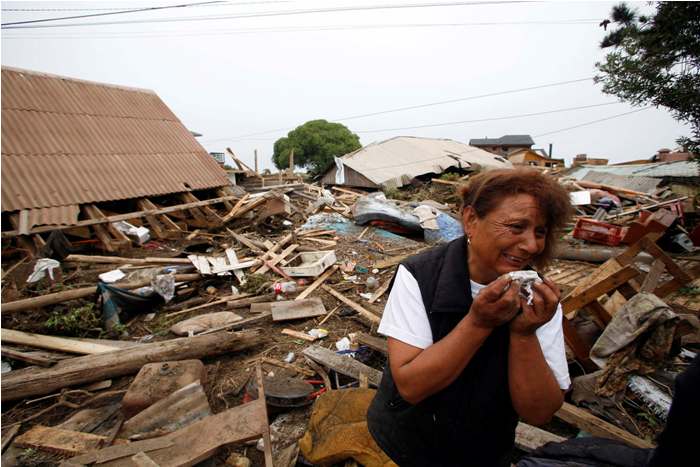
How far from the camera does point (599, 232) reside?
29.0 ft

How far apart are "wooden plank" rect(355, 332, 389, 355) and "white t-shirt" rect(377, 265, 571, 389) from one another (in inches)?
115

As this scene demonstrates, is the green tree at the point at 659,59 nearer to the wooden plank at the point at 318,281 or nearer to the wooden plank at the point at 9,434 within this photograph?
the wooden plank at the point at 318,281

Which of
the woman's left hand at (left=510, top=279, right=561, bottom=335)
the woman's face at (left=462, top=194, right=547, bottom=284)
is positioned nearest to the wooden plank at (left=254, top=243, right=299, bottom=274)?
the woman's face at (left=462, top=194, right=547, bottom=284)

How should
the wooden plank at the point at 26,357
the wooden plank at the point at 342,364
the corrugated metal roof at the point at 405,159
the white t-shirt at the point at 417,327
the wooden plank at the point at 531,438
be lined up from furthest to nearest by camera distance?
1. the corrugated metal roof at the point at 405,159
2. the wooden plank at the point at 26,357
3. the wooden plank at the point at 342,364
4. the wooden plank at the point at 531,438
5. the white t-shirt at the point at 417,327

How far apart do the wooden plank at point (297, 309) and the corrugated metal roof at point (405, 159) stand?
43.4 feet

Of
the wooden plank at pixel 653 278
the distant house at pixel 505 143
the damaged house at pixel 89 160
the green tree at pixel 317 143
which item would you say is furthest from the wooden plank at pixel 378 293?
the distant house at pixel 505 143

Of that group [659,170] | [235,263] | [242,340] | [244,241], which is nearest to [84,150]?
[244,241]

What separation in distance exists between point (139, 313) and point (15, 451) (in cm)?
269

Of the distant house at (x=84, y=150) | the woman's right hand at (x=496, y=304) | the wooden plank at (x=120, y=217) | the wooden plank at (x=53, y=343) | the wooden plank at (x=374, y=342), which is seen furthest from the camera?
the distant house at (x=84, y=150)

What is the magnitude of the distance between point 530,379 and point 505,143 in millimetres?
63387

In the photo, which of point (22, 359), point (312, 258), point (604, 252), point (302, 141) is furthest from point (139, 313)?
point (302, 141)

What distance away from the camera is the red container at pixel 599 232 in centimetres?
859

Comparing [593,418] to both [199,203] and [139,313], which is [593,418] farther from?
[199,203]

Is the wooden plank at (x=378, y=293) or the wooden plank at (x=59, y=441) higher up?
the wooden plank at (x=378, y=293)
